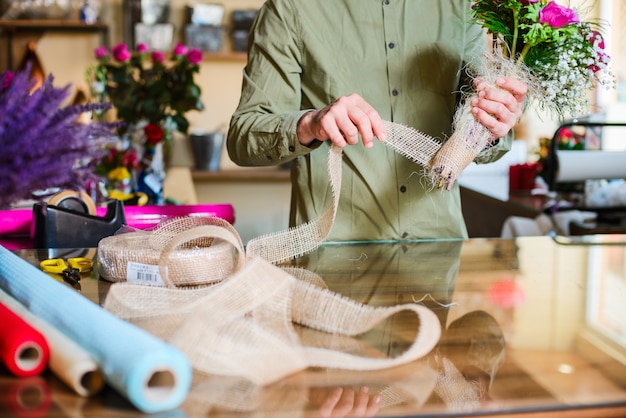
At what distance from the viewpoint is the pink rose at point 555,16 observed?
1.30 metres

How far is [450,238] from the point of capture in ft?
5.48

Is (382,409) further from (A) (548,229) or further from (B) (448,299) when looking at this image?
(A) (548,229)

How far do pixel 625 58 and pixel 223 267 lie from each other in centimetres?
417

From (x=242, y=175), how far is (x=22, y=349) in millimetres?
4001

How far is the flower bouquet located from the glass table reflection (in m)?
1.61

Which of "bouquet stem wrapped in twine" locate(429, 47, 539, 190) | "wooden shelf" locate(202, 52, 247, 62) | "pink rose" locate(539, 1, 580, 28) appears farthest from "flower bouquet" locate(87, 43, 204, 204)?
"pink rose" locate(539, 1, 580, 28)

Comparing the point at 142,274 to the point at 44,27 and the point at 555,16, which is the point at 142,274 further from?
the point at 44,27

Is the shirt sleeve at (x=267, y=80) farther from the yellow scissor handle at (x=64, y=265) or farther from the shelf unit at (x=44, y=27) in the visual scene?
the shelf unit at (x=44, y=27)

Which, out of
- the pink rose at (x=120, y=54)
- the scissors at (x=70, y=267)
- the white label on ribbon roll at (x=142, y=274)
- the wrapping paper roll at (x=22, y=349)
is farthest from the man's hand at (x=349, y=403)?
the pink rose at (x=120, y=54)

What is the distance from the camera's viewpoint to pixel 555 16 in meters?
1.31

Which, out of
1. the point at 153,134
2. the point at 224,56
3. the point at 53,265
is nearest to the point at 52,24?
the point at 224,56

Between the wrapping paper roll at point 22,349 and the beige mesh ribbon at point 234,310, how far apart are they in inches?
5.0

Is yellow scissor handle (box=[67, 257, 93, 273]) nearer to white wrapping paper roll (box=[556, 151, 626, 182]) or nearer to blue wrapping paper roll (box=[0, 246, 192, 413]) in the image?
blue wrapping paper roll (box=[0, 246, 192, 413])

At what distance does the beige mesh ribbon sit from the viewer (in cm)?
76
